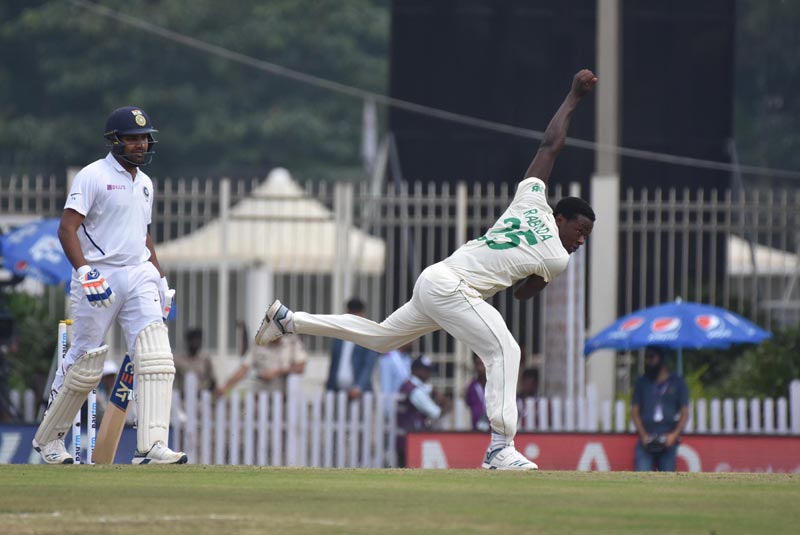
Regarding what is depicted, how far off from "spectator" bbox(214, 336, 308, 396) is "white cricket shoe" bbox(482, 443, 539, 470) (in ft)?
24.8

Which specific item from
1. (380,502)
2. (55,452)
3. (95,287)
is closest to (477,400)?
(55,452)

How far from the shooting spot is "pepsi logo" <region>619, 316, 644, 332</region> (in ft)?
53.7

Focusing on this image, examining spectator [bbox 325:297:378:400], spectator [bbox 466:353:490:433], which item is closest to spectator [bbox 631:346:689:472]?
spectator [bbox 466:353:490:433]

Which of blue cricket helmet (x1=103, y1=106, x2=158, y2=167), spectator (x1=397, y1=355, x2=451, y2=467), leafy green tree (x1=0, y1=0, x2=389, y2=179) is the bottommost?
spectator (x1=397, y1=355, x2=451, y2=467)

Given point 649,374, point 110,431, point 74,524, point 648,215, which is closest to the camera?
point 74,524

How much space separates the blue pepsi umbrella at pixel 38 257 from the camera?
632 inches

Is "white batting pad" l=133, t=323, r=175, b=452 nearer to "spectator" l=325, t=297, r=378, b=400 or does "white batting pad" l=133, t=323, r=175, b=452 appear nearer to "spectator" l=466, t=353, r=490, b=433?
"spectator" l=466, t=353, r=490, b=433

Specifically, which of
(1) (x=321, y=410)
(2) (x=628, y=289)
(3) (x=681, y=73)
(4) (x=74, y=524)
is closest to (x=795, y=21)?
(3) (x=681, y=73)

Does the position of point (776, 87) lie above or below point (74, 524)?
above

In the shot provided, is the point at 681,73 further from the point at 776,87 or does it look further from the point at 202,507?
the point at 776,87

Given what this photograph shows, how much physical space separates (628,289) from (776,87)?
31.1 m

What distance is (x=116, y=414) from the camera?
10.7 meters

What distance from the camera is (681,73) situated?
68.2ft

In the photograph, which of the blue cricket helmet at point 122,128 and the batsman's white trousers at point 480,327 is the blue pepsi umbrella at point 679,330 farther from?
the blue cricket helmet at point 122,128
